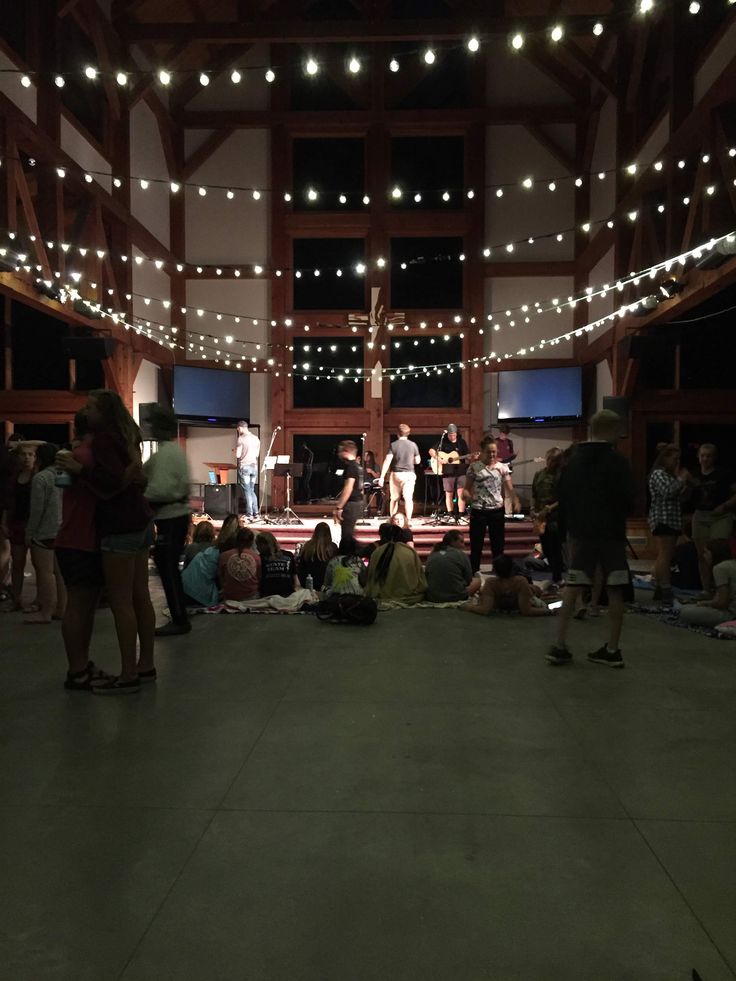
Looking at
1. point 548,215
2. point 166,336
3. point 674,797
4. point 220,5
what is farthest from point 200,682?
point 220,5

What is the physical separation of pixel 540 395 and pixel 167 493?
978 centimetres

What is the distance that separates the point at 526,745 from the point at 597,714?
0.51 meters

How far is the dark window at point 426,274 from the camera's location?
1380 centimetres

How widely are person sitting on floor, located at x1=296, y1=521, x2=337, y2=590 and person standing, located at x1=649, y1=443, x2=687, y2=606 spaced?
2691mm

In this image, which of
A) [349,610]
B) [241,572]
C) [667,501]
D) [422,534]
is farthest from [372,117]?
[349,610]

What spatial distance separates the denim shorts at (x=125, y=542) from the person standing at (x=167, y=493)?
0.98m

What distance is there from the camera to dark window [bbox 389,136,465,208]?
13703mm

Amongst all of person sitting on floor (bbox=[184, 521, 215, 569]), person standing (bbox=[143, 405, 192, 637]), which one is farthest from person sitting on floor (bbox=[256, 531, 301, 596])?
person standing (bbox=[143, 405, 192, 637])

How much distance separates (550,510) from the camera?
650cm

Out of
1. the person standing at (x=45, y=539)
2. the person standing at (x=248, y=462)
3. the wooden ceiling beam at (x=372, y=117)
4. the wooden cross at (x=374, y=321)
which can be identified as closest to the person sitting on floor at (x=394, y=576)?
the person standing at (x=45, y=539)

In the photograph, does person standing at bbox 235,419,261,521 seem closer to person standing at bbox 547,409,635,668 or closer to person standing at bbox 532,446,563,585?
person standing at bbox 532,446,563,585

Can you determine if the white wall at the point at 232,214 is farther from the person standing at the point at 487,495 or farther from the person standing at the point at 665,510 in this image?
the person standing at the point at 665,510

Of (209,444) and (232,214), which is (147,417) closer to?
(209,444)

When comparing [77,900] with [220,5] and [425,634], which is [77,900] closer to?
[425,634]
